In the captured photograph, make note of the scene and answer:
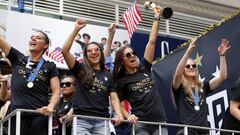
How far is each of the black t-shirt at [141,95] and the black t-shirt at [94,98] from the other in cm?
21

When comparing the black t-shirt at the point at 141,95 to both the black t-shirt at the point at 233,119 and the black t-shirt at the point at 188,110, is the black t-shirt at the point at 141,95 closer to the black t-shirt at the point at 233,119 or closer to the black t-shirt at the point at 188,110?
the black t-shirt at the point at 188,110

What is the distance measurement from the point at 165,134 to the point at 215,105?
2.13m

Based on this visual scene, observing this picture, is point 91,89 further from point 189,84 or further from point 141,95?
point 189,84

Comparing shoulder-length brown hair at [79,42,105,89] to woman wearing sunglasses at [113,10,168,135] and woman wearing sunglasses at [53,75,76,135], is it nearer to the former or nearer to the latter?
woman wearing sunglasses at [113,10,168,135]

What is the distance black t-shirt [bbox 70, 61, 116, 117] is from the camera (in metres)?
3.93

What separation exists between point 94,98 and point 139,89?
44 centimetres

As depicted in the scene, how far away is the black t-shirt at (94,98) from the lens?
3.93 m

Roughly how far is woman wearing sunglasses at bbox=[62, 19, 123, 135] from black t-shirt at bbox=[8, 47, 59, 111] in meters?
0.24

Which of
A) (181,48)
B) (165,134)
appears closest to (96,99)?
(165,134)

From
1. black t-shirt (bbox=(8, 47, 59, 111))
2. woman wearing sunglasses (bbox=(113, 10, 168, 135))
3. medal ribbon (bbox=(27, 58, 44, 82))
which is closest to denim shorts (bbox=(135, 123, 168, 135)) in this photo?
woman wearing sunglasses (bbox=(113, 10, 168, 135))

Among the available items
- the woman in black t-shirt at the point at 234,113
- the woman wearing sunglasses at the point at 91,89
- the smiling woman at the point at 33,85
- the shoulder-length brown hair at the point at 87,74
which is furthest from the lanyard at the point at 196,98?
the smiling woman at the point at 33,85

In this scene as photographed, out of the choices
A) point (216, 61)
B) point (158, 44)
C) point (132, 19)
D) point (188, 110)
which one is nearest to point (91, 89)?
point (188, 110)

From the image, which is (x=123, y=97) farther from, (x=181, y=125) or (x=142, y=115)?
(x=181, y=125)

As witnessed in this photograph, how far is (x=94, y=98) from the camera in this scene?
13.0 ft
